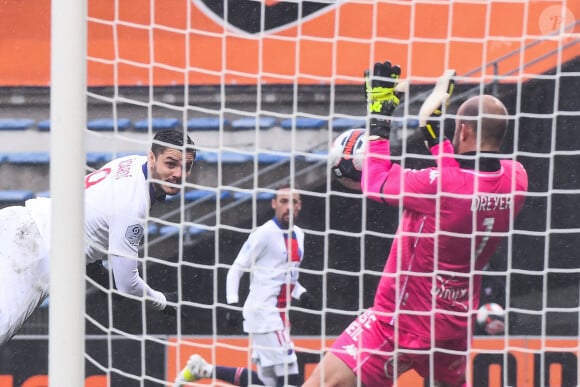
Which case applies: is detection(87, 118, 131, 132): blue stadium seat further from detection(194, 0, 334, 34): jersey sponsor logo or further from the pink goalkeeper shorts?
the pink goalkeeper shorts

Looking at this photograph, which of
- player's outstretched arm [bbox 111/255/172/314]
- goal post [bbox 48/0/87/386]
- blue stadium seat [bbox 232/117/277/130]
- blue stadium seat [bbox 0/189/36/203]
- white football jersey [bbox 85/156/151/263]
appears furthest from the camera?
blue stadium seat [bbox 0/189/36/203]

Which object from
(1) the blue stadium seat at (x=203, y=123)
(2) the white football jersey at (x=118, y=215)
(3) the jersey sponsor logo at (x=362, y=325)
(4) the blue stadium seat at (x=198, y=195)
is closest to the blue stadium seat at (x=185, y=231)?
(4) the blue stadium seat at (x=198, y=195)

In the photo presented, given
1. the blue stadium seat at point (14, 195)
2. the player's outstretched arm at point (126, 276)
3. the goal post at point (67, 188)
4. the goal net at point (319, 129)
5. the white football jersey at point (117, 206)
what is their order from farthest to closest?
the blue stadium seat at point (14, 195)
the goal net at point (319, 129)
the player's outstretched arm at point (126, 276)
the white football jersey at point (117, 206)
the goal post at point (67, 188)

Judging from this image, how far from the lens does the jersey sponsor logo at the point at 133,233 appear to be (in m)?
2.82

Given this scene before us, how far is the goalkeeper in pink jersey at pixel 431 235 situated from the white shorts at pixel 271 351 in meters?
1.20

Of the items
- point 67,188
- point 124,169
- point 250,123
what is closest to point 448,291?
point 124,169

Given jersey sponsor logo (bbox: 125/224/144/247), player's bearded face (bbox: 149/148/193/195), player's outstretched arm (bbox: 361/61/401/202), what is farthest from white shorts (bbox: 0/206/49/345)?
player's outstretched arm (bbox: 361/61/401/202)

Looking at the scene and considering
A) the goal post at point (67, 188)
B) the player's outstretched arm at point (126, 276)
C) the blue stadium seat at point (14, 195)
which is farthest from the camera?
the blue stadium seat at point (14, 195)

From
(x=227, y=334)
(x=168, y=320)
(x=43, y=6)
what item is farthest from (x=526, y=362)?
(x=43, y=6)

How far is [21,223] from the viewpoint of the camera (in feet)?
9.68

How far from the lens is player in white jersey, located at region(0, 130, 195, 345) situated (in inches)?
113

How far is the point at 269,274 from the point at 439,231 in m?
1.42

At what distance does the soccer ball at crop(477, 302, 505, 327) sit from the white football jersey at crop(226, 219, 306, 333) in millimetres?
740

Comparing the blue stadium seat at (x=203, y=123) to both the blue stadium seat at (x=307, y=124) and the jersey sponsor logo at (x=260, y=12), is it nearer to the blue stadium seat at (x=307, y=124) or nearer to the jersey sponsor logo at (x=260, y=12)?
the blue stadium seat at (x=307, y=124)
